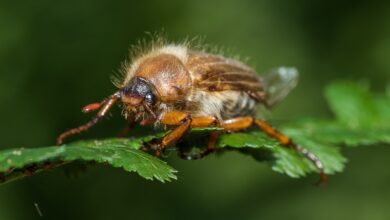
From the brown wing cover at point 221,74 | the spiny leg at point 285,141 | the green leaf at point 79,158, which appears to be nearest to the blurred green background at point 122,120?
the brown wing cover at point 221,74

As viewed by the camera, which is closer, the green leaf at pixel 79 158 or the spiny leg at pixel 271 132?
the green leaf at pixel 79 158

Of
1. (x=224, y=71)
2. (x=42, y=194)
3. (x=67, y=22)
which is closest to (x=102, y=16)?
(x=67, y=22)

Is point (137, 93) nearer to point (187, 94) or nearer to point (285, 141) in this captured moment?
point (187, 94)

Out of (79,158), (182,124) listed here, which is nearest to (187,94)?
(182,124)

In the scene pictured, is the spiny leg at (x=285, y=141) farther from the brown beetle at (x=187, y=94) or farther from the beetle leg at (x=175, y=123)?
the beetle leg at (x=175, y=123)

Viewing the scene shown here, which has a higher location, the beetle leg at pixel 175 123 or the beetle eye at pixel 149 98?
the beetle eye at pixel 149 98
